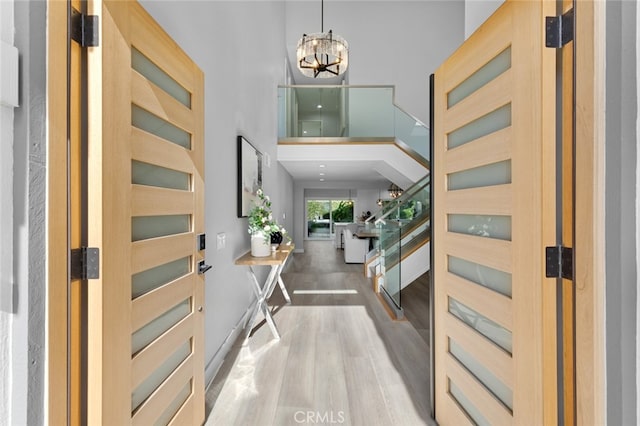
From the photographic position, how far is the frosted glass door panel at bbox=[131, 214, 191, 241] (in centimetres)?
123

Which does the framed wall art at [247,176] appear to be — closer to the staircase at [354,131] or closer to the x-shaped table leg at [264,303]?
the x-shaped table leg at [264,303]

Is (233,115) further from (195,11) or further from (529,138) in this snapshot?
(529,138)

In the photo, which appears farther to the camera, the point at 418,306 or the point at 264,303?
the point at 418,306

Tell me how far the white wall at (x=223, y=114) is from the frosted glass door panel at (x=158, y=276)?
65 cm

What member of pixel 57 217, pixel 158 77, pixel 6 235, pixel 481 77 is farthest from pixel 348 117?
pixel 6 235

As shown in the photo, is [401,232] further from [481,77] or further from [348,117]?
[481,77]

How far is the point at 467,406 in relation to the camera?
1.55 m

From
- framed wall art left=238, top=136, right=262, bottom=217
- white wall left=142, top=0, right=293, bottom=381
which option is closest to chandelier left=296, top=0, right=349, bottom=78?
white wall left=142, top=0, right=293, bottom=381

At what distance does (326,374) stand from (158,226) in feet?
5.52

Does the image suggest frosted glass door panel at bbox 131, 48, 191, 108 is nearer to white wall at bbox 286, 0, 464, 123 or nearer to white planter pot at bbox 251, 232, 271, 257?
white planter pot at bbox 251, 232, 271, 257

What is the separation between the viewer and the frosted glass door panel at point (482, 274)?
128 cm

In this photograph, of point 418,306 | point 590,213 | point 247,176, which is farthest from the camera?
point 418,306

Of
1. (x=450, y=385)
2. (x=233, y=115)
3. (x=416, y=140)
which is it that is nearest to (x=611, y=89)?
(x=450, y=385)

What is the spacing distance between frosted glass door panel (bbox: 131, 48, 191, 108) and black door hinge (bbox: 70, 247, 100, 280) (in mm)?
732
